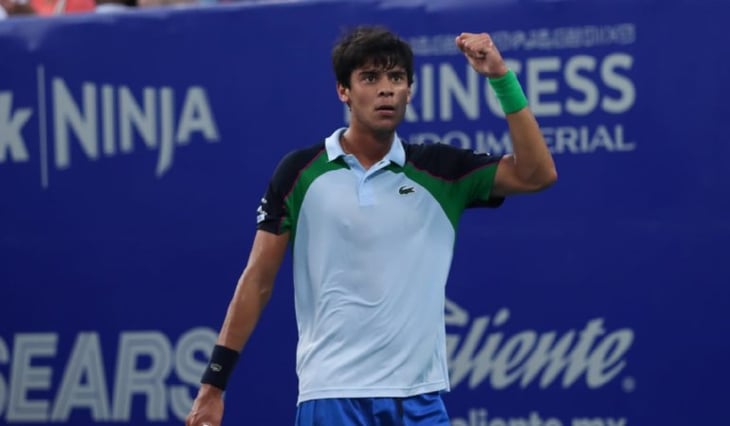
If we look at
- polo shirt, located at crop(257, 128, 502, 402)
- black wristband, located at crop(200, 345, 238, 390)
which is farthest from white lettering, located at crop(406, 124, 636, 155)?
black wristband, located at crop(200, 345, 238, 390)


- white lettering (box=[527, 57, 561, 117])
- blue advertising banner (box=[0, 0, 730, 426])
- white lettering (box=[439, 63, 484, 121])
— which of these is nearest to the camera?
blue advertising banner (box=[0, 0, 730, 426])

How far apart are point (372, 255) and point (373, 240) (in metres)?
0.04

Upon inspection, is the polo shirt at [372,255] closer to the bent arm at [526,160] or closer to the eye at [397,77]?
the bent arm at [526,160]

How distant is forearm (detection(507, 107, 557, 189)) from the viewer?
14.5ft

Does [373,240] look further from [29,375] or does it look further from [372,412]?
[29,375]

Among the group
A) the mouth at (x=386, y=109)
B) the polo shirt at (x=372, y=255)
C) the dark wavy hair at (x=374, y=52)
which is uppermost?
the dark wavy hair at (x=374, y=52)

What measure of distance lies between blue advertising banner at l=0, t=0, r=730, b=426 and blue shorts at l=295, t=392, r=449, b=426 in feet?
5.63

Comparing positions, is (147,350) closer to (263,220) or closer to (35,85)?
(35,85)

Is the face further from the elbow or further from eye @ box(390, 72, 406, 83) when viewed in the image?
the elbow

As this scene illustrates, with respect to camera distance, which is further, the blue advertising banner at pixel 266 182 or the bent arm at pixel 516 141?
the blue advertising banner at pixel 266 182

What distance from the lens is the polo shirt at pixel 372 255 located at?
14.6ft

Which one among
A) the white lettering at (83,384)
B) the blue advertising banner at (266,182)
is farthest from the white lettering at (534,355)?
the white lettering at (83,384)

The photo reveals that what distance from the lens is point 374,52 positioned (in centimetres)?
451

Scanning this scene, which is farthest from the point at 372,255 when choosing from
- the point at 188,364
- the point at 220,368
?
the point at 188,364
